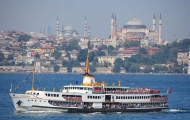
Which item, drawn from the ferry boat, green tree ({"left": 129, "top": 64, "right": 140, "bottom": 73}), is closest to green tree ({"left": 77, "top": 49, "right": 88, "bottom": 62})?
green tree ({"left": 129, "top": 64, "right": 140, "bottom": 73})

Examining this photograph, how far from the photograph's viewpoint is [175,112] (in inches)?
2351

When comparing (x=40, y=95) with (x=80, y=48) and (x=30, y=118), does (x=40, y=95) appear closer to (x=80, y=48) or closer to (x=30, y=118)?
(x=30, y=118)

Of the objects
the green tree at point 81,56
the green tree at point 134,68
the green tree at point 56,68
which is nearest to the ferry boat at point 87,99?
the green tree at point 134,68

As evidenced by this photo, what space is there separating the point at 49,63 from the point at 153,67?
20.1m

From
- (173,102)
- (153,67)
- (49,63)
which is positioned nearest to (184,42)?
(153,67)

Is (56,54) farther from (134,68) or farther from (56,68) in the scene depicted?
(134,68)

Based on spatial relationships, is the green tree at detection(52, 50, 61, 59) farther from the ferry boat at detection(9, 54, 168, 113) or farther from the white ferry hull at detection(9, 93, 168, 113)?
the white ferry hull at detection(9, 93, 168, 113)

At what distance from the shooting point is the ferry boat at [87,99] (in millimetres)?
55625

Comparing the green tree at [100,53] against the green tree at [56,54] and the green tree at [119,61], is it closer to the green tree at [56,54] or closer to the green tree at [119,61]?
the green tree at [56,54]

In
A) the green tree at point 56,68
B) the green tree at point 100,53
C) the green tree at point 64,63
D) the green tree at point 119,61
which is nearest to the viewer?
the green tree at point 56,68

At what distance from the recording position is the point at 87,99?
183 feet

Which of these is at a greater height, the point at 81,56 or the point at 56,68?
the point at 81,56

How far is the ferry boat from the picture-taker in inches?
2190

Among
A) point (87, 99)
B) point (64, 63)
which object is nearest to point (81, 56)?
point (64, 63)
